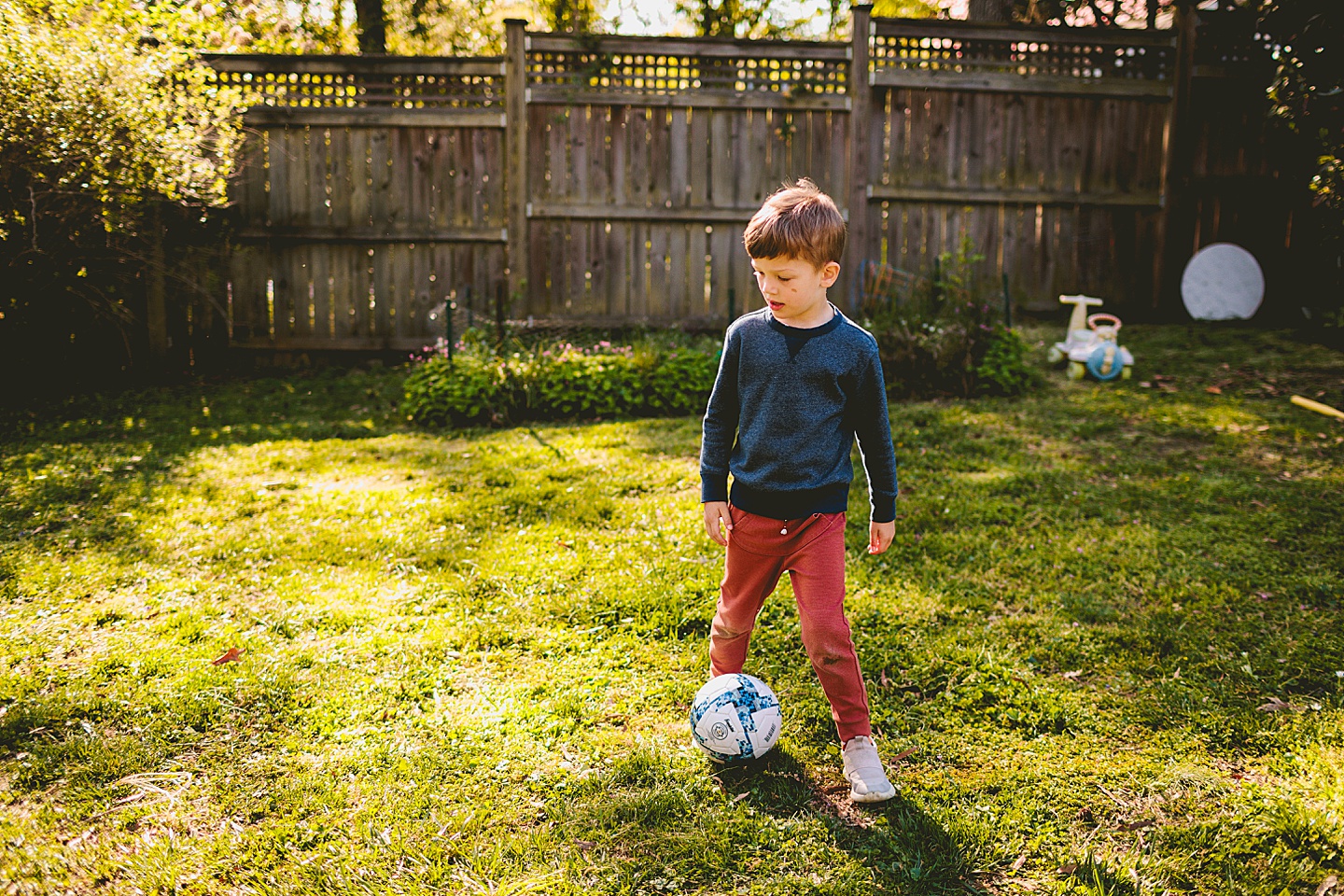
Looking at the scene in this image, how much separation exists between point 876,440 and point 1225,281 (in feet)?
27.6

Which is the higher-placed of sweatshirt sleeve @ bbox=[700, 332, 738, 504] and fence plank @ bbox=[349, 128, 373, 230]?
fence plank @ bbox=[349, 128, 373, 230]

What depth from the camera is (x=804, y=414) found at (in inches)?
102

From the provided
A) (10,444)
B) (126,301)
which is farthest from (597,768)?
(126,301)

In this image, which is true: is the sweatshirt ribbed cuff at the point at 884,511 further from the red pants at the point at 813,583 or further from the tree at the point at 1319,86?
the tree at the point at 1319,86

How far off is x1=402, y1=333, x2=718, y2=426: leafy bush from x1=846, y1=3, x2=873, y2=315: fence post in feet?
8.52

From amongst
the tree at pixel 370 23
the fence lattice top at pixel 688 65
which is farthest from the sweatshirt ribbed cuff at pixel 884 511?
the tree at pixel 370 23

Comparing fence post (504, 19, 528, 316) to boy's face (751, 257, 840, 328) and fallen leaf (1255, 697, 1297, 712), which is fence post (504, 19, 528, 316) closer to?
boy's face (751, 257, 840, 328)

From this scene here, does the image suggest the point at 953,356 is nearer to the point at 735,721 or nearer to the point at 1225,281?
the point at 1225,281

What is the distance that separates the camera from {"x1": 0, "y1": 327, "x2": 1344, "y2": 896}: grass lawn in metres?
2.43

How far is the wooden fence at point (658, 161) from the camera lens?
8.71 metres

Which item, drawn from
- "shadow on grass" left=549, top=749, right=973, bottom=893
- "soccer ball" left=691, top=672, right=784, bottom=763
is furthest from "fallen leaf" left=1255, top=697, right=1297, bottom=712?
"soccer ball" left=691, top=672, right=784, bottom=763

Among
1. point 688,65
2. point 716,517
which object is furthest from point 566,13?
point 716,517

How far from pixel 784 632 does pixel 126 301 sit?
720cm

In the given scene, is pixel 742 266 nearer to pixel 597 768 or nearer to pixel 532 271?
pixel 532 271
